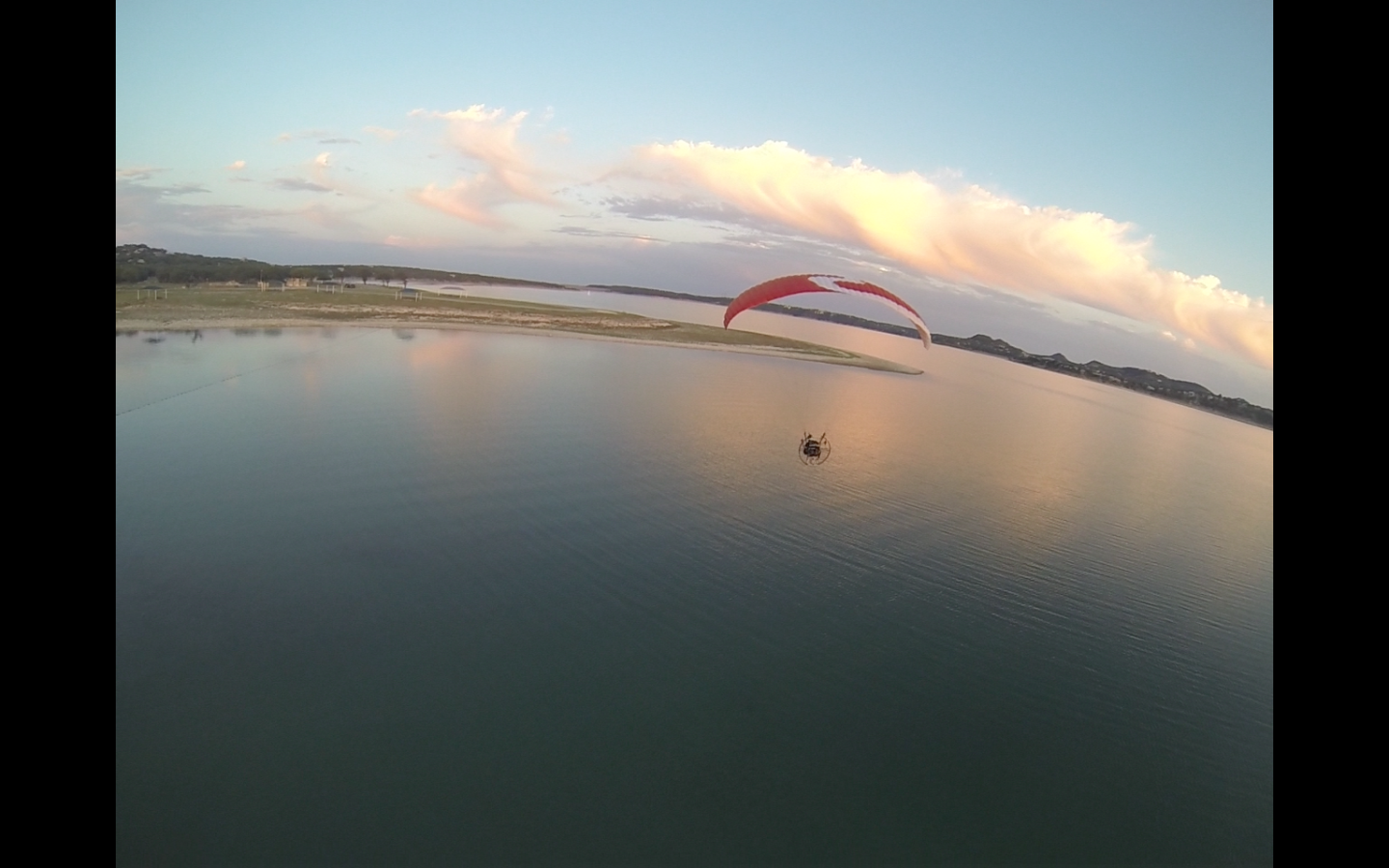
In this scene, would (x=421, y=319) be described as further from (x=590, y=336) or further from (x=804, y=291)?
(x=804, y=291)

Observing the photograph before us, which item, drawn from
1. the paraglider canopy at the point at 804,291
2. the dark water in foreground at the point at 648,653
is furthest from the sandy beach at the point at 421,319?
the paraglider canopy at the point at 804,291

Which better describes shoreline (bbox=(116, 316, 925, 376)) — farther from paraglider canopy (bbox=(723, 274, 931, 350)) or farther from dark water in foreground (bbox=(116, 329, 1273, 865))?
paraglider canopy (bbox=(723, 274, 931, 350))

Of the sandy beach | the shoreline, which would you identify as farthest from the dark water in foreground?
the shoreline

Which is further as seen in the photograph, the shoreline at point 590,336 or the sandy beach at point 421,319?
the shoreline at point 590,336

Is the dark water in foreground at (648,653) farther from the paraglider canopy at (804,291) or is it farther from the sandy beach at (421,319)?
the sandy beach at (421,319)

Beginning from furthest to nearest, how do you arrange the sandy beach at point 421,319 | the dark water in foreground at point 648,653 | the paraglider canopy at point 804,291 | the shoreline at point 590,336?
the shoreline at point 590,336 → the sandy beach at point 421,319 → the paraglider canopy at point 804,291 → the dark water in foreground at point 648,653

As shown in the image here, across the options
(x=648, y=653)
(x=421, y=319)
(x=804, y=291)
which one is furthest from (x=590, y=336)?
(x=648, y=653)
